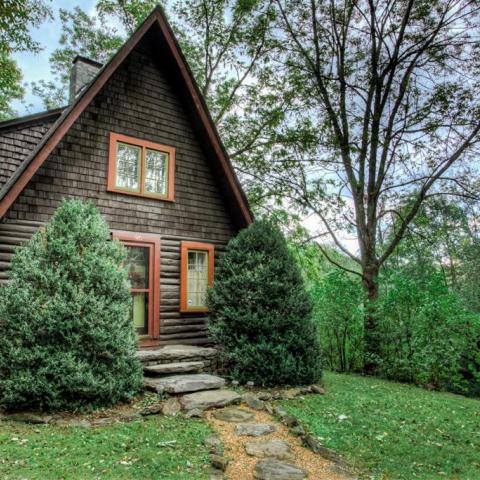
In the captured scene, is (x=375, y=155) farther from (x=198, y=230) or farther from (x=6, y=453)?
(x=6, y=453)

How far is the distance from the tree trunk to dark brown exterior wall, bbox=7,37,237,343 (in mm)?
3893

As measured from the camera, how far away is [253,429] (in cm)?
570

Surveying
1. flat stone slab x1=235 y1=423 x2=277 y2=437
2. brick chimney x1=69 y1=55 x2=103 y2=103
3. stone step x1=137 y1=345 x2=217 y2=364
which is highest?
brick chimney x1=69 y1=55 x2=103 y2=103

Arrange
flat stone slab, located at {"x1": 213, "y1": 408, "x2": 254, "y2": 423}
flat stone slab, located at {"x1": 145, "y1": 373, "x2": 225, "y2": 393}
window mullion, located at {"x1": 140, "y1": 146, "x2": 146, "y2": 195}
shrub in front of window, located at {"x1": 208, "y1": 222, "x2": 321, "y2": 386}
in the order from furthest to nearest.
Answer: window mullion, located at {"x1": 140, "y1": 146, "x2": 146, "y2": 195} → shrub in front of window, located at {"x1": 208, "y1": 222, "x2": 321, "y2": 386} → flat stone slab, located at {"x1": 145, "y1": 373, "x2": 225, "y2": 393} → flat stone slab, located at {"x1": 213, "y1": 408, "x2": 254, "y2": 423}

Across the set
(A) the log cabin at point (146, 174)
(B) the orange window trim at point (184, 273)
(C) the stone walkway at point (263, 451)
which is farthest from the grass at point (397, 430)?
(A) the log cabin at point (146, 174)

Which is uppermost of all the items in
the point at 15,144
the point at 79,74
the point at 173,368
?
the point at 79,74

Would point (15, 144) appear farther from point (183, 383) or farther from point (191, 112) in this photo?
point (183, 383)

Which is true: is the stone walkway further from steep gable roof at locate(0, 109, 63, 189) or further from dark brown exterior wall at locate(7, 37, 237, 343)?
steep gable roof at locate(0, 109, 63, 189)

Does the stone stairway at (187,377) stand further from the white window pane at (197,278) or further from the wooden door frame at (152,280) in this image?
the white window pane at (197,278)

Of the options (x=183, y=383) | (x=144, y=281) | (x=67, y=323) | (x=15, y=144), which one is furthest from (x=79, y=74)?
(x=183, y=383)

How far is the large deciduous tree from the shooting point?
36.1ft

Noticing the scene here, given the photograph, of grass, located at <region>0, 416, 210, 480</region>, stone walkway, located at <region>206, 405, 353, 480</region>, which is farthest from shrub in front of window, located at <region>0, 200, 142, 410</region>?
stone walkway, located at <region>206, 405, 353, 480</region>

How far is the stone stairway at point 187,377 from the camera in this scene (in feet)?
21.6

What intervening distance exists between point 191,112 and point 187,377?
238 inches
